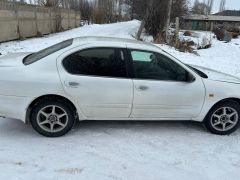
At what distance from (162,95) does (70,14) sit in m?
30.9

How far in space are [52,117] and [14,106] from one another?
1.82ft

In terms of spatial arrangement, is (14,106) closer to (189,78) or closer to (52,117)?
(52,117)

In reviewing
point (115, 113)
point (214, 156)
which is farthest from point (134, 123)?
point (214, 156)

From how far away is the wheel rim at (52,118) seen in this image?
15.1 feet

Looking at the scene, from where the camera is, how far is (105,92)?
464cm

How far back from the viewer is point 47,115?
462cm

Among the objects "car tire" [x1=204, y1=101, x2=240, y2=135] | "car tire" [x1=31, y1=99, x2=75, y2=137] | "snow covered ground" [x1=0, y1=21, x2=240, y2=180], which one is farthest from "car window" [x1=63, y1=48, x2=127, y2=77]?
"car tire" [x1=204, y1=101, x2=240, y2=135]

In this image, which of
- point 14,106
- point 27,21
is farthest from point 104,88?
point 27,21

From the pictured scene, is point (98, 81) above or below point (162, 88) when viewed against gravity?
above

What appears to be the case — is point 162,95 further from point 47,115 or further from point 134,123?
point 47,115

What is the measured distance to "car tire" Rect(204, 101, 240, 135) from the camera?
516 centimetres

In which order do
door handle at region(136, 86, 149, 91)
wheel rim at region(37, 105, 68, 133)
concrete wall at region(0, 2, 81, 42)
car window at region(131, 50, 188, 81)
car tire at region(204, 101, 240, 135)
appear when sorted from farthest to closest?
concrete wall at region(0, 2, 81, 42) → car tire at region(204, 101, 240, 135) → car window at region(131, 50, 188, 81) → door handle at region(136, 86, 149, 91) → wheel rim at region(37, 105, 68, 133)

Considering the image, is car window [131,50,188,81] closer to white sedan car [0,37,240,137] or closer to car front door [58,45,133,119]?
white sedan car [0,37,240,137]

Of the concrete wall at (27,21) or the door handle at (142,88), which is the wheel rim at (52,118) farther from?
the concrete wall at (27,21)
